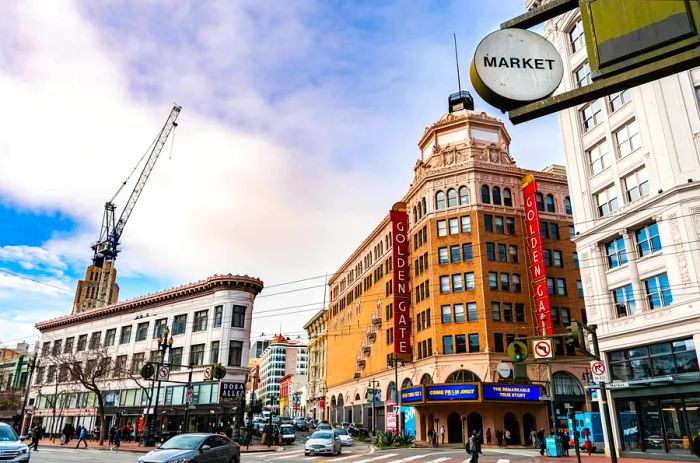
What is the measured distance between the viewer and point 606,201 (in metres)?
32.3

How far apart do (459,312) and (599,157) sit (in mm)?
21071

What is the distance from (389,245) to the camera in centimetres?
6316

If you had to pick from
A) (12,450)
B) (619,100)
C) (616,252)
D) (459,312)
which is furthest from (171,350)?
(619,100)

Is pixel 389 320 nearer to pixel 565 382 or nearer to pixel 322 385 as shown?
pixel 565 382

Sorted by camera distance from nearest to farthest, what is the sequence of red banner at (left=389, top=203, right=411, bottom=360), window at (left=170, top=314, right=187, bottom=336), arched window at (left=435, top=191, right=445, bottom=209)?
1. arched window at (left=435, top=191, right=445, bottom=209)
2. red banner at (left=389, top=203, right=411, bottom=360)
3. window at (left=170, top=314, right=187, bottom=336)

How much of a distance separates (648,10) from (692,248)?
2811 centimetres

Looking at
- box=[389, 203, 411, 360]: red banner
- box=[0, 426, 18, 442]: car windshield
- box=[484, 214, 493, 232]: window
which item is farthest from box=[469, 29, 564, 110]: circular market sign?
box=[389, 203, 411, 360]: red banner

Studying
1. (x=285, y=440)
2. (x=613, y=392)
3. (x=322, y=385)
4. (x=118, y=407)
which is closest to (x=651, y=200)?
(x=613, y=392)

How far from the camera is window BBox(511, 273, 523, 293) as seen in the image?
164 ft

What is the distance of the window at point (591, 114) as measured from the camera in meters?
33.3

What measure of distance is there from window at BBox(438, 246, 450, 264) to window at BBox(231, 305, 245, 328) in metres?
21.0

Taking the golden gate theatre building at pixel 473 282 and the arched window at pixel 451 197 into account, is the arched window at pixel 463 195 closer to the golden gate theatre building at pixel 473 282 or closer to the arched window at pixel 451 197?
the golden gate theatre building at pixel 473 282

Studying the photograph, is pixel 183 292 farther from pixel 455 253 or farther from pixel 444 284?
pixel 455 253

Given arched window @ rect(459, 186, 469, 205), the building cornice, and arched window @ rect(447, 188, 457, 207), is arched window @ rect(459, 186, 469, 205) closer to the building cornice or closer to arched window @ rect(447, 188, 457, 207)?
arched window @ rect(447, 188, 457, 207)
